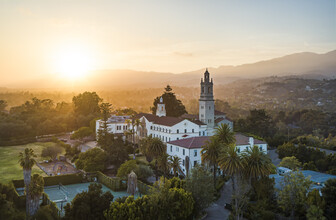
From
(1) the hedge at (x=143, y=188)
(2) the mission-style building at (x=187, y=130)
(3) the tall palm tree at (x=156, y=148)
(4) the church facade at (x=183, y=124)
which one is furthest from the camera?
(4) the church facade at (x=183, y=124)

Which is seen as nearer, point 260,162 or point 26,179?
point 26,179

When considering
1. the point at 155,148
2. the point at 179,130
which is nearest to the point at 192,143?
the point at 155,148

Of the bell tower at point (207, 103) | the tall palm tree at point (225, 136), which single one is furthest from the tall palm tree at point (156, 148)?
the bell tower at point (207, 103)

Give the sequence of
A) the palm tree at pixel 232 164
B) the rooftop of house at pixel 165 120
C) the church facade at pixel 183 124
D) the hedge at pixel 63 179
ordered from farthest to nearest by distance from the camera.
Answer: the rooftop of house at pixel 165 120
the church facade at pixel 183 124
the hedge at pixel 63 179
the palm tree at pixel 232 164

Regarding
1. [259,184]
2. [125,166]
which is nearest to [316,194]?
[259,184]

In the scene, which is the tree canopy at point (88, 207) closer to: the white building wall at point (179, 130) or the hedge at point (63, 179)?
the hedge at point (63, 179)

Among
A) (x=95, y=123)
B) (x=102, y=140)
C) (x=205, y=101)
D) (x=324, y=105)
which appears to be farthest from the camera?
(x=324, y=105)

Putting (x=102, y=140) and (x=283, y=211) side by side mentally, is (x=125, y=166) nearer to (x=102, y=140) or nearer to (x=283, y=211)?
(x=102, y=140)
